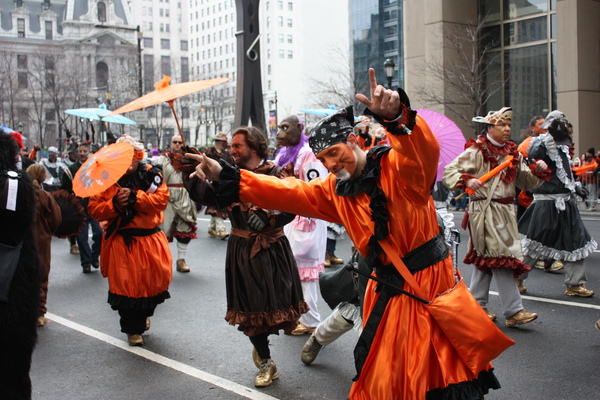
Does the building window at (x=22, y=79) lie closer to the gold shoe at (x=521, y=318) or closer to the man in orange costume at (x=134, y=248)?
the man in orange costume at (x=134, y=248)

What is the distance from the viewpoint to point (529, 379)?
16.1 feet

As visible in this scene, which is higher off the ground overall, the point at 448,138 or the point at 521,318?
the point at 448,138

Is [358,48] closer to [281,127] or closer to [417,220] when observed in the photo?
[281,127]

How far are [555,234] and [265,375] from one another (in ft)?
14.5

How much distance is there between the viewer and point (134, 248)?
606 cm

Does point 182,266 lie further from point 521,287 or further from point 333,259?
point 521,287

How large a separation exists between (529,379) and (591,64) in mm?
19735

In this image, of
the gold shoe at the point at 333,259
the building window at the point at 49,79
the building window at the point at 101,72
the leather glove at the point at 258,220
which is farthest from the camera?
the building window at the point at 101,72

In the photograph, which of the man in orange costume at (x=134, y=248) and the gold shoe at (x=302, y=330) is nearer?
the man in orange costume at (x=134, y=248)

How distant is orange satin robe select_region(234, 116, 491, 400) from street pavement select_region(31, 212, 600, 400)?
177cm

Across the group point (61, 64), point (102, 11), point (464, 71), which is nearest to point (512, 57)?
point (464, 71)

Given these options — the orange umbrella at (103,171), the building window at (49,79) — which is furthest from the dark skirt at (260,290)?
the building window at (49,79)

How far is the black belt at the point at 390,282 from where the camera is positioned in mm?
3172

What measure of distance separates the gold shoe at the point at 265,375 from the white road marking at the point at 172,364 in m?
0.09
